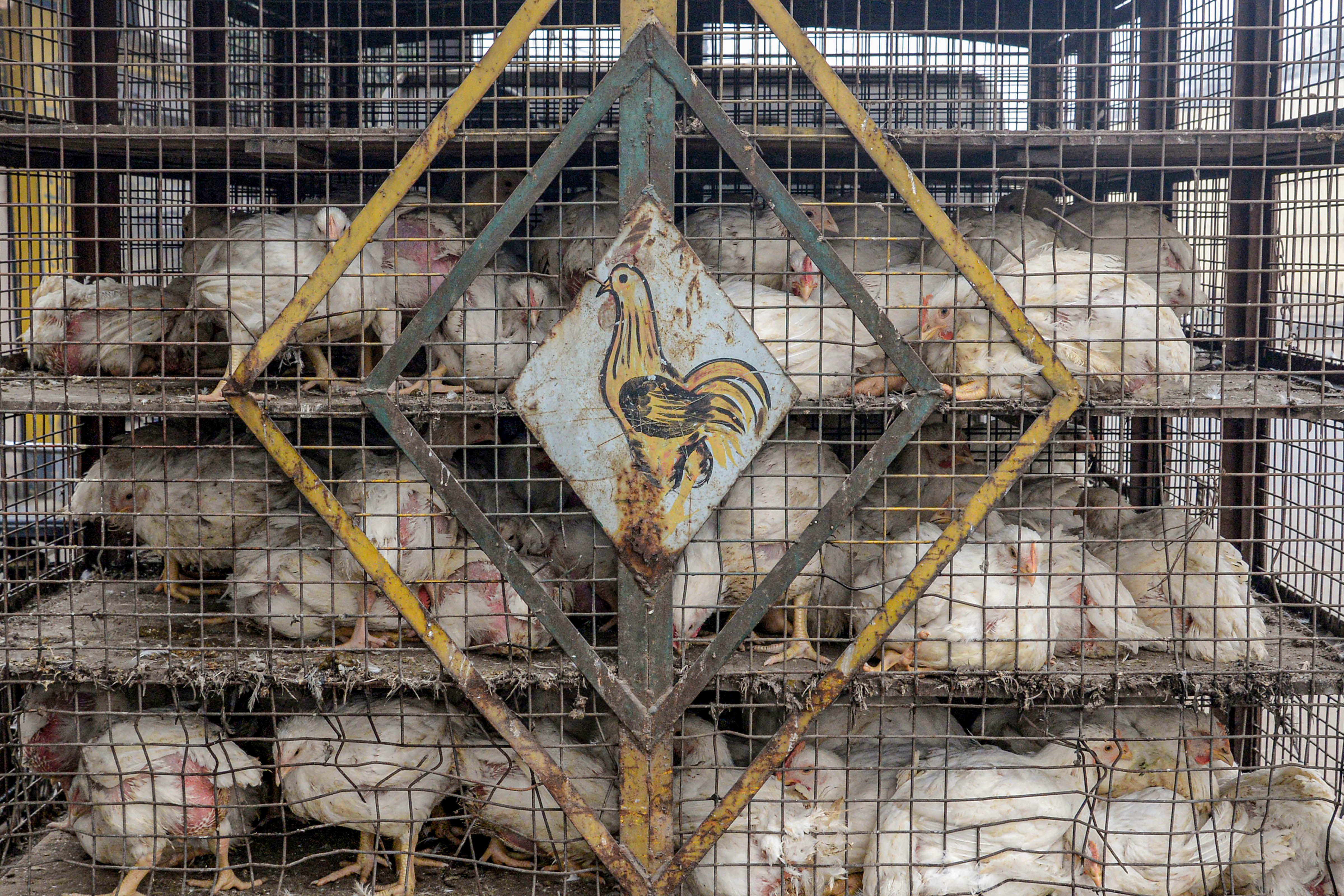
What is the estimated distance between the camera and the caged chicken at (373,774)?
4055 mm

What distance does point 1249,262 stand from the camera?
4.78 m

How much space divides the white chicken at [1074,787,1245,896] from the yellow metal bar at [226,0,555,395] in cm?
322

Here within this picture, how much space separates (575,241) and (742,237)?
716 mm

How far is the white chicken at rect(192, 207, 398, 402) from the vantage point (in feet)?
13.0

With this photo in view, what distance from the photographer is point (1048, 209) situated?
3.75 metres

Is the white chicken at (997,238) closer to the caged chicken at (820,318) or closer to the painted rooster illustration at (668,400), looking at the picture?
the caged chicken at (820,318)

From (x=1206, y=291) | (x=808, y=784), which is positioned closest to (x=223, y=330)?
(x=808, y=784)

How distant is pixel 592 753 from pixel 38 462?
6.44 meters

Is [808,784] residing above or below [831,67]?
below

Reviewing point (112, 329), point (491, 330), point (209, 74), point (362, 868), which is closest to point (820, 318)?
point (491, 330)

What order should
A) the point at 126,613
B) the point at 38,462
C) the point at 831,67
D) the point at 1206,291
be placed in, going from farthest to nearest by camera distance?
the point at 38,462 < the point at 1206,291 < the point at 126,613 < the point at 831,67

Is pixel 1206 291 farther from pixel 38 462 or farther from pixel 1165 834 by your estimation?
pixel 38 462

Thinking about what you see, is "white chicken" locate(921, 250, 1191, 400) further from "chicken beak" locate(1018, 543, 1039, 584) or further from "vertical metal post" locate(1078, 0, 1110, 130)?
"vertical metal post" locate(1078, 0, 1110, 130)

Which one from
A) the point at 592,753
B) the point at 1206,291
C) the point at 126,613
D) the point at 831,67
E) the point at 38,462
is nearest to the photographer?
the point at 831,67
